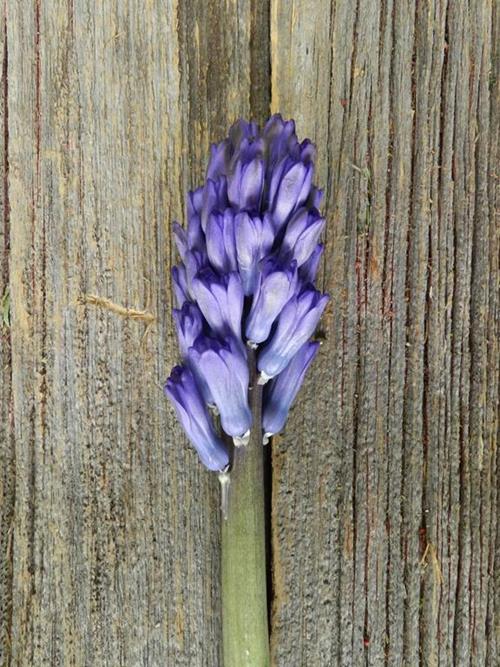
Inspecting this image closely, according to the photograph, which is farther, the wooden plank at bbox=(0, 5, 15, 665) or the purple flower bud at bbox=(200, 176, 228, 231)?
the wooden plank at bbox=(0, 5, 15, 665)

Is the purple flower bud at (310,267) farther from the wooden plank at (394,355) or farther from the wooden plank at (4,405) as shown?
the wooden plank at (4,405)

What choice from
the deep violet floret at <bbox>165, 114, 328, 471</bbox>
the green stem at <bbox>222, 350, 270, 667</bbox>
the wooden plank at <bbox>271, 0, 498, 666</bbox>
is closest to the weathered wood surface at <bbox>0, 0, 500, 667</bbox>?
the wooden plank at <bbox>271, 0, 498, 666</bbox>

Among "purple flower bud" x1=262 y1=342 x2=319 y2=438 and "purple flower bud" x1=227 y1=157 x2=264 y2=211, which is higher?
"purple flower bud" x1=227 y1=157 x2=264 y2=211

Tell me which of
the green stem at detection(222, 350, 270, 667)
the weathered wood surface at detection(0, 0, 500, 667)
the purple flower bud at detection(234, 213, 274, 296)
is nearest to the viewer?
the purple flower bud at detection(234, 213, 274, 296)

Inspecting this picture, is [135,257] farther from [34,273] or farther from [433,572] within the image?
[433,572]

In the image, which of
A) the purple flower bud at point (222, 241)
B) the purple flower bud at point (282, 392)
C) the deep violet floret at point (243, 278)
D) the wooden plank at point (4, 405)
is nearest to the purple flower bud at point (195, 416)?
the deep violet floret at point (243, 278)

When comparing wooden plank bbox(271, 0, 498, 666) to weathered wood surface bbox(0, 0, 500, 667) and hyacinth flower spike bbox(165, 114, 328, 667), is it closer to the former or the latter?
weathered wood surface bbox(0, 0, 500, 667)

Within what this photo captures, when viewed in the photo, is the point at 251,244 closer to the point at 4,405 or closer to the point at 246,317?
the point at 246,317
